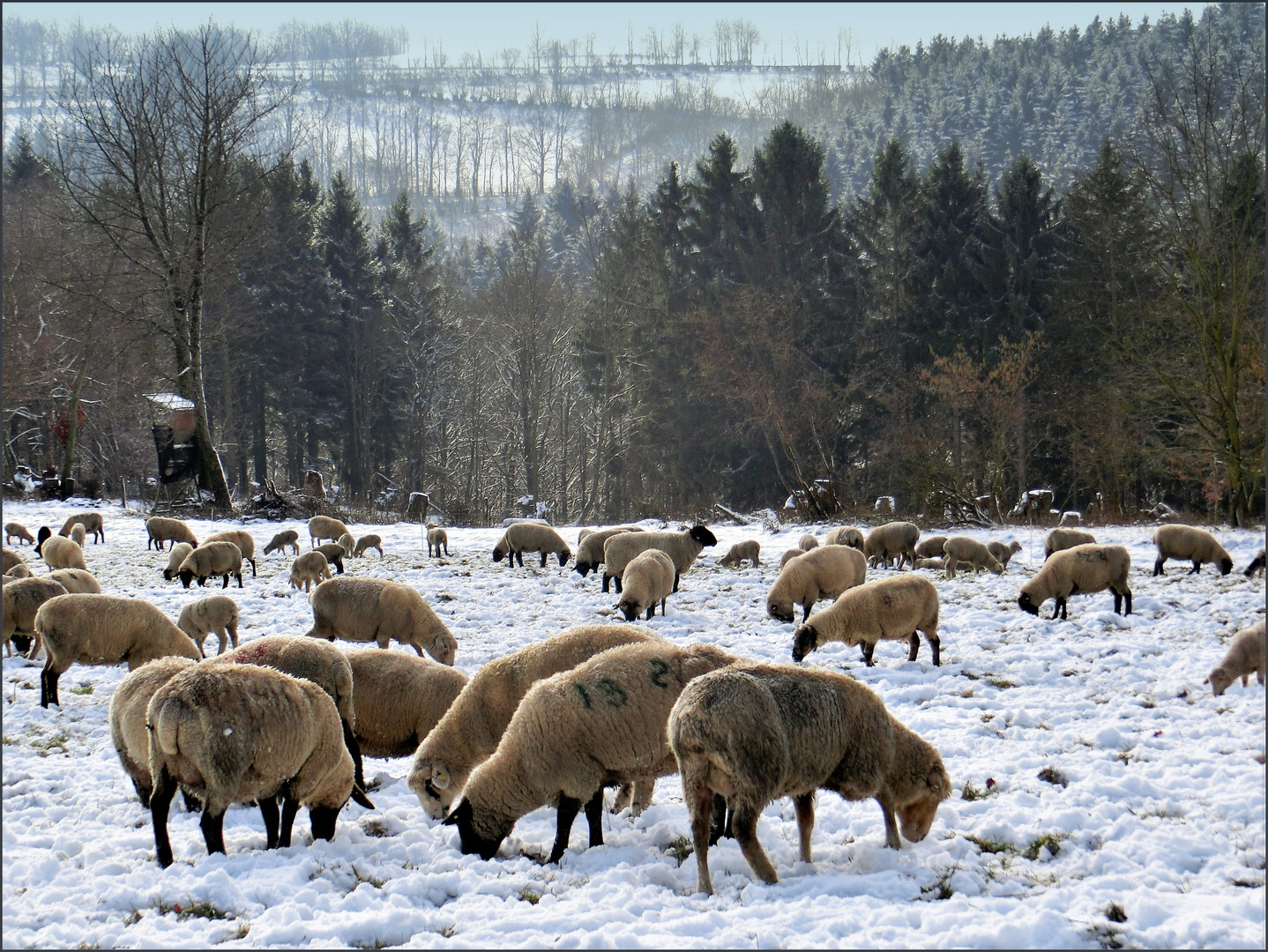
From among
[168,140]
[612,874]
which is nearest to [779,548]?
[612,874]

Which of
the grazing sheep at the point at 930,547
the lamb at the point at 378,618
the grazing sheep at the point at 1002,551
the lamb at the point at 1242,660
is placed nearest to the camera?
the lamb at the point at 1242,660

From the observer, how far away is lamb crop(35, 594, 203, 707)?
8328 mm

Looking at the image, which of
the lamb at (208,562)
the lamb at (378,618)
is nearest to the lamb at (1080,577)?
the lamb at (378,618)

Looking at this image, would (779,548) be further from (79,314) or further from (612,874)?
(79,314)

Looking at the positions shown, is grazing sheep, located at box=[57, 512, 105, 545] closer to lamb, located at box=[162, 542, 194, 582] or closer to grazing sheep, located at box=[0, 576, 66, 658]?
lamb, located at box=[162, 542, 194, 582]

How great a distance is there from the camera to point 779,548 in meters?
20.7

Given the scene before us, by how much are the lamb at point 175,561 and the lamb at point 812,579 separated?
9867 mm

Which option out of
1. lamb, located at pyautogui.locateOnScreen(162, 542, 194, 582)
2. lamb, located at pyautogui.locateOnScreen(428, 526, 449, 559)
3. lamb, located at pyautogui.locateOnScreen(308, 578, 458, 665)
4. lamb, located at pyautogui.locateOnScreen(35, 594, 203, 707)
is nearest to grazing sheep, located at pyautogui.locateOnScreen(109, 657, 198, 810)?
lamb, located at pyautogui.locateOnScreen(35, 594, 203, 707)

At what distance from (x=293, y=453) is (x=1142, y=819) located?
47.9m

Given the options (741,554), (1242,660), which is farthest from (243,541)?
(1242,660)

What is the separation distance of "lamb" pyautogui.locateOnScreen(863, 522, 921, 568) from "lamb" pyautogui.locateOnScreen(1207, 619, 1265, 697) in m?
9.82

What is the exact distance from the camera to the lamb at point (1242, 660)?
623 cm

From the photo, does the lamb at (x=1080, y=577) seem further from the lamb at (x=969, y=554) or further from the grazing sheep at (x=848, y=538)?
the grazing sheep at (x=848, y=538)

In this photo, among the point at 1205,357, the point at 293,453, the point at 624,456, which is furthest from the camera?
the point at 293,453
